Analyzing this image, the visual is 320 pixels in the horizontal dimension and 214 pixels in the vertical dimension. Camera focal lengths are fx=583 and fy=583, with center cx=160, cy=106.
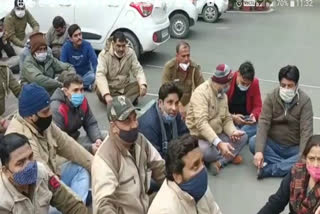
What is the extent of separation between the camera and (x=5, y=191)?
3.72 metres

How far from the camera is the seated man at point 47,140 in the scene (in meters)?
4.61

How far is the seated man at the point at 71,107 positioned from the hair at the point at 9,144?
5.64ft

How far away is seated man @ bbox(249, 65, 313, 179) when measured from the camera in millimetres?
6035

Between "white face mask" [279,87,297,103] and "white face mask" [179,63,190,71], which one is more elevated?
"white face mask" [279,87,297,103]

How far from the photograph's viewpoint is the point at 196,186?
140 inches

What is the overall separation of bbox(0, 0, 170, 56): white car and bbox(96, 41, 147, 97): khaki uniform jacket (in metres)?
2.36

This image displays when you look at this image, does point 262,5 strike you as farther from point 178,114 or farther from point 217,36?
point 178,114

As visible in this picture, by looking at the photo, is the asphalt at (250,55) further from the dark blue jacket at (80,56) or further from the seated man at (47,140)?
the seated man at (47,140)

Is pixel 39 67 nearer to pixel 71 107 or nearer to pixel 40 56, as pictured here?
pixel 40 56

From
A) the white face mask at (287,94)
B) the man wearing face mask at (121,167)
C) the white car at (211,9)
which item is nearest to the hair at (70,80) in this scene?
the man wearing face mask at (121,167)

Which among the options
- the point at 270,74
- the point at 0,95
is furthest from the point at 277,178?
the point at 270,74

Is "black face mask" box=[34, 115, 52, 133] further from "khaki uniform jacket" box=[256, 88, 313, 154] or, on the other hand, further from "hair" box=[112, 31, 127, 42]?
"hair" box=[112, 31, 127, 42]

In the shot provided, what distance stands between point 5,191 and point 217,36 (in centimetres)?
1007

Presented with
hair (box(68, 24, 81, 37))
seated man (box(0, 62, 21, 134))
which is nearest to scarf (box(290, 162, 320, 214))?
seated man (box(0, 62, 21, 134))
